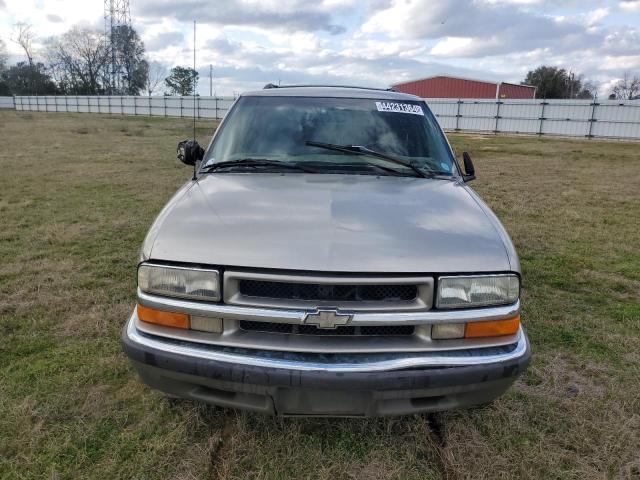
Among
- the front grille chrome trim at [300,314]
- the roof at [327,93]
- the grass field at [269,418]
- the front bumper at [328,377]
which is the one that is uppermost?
the roof at [327,93]

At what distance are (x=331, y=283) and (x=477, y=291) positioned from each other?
0.65 meters

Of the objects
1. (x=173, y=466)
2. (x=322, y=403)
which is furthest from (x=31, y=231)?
(x=322, y=403)

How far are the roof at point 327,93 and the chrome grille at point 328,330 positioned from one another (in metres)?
2.01

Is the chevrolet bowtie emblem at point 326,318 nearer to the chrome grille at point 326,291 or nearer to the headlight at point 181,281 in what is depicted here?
the chrome grille at point 326,291

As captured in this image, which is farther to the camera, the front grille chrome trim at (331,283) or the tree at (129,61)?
the tree at (129,61)

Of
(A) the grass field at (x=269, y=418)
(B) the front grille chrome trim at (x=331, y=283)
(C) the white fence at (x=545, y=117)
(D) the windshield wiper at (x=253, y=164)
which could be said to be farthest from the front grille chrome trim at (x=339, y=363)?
(C) the white fence at (x=545, y=117)

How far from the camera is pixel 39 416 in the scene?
2564mm

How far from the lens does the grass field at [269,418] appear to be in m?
2.29

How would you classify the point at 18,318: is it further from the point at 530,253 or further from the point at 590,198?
the point at 590,198

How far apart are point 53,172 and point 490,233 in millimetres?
10877

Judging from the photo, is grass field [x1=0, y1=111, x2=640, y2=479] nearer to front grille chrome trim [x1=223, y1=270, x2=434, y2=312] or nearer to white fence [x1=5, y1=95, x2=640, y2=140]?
front grille chrome trim [x1=223, y1=270, x2=434, y2=312]

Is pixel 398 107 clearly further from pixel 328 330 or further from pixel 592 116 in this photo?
pixel 592 116

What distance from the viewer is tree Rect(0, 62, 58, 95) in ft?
234

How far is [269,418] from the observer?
2557 millimetres
